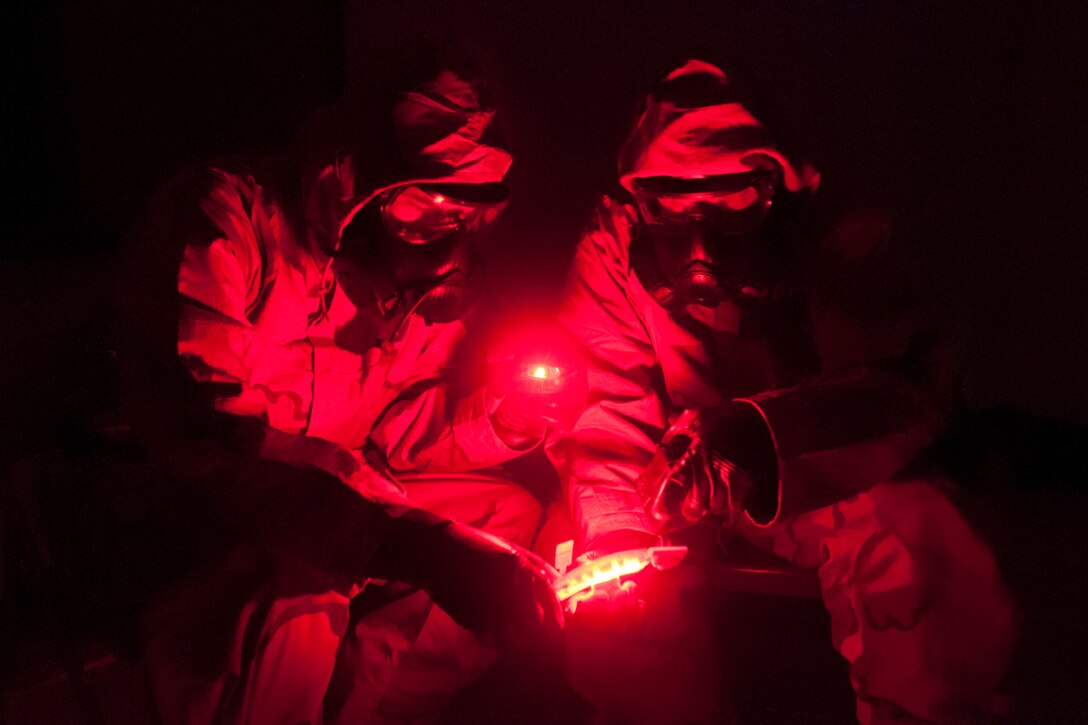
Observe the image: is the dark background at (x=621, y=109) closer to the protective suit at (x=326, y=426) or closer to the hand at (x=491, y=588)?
the protective suit at (x=326, y=426)

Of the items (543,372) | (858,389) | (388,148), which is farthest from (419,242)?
(858,389)

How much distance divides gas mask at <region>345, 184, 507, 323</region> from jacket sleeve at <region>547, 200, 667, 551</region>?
0.37m

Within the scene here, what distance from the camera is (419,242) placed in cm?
207

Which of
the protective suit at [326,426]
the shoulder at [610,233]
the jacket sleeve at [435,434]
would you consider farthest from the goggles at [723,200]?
the jacket sleeve at [435,434]

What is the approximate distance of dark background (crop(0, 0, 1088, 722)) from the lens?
2.87 meters

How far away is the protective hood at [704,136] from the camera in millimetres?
2037

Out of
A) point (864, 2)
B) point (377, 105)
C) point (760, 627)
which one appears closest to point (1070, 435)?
point (760, 627)

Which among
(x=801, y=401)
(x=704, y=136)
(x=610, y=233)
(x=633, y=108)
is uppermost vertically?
(x=704, y=136)

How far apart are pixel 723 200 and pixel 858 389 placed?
1.83 feet

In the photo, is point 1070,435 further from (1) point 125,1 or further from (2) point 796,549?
(1) point 125,1

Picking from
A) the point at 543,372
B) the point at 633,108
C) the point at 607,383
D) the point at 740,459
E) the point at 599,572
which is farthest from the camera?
the point at 633,108

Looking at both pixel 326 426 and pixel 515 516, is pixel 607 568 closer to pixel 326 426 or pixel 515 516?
pixel 515 516

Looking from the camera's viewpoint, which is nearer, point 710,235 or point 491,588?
point 491,588

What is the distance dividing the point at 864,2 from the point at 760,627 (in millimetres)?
2123
